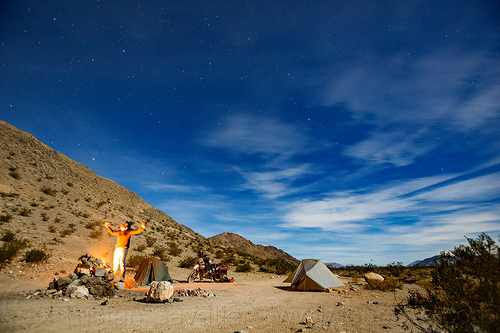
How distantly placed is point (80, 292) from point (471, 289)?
11899mm

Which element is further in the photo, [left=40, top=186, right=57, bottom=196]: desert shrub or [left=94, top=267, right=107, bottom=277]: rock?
[left=40, top=186, right=57, bottom=196]: desert shrub

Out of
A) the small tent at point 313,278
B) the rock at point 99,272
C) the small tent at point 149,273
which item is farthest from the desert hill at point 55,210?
the small tent at point 313,278

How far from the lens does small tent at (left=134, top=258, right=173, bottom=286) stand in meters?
13.7

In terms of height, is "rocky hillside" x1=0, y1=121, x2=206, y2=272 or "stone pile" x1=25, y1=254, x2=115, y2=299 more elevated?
"rocky hillside" x1=0, y1=121, x2=206, y2=272

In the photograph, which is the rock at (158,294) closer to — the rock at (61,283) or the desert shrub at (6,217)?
the rock at (61,283)

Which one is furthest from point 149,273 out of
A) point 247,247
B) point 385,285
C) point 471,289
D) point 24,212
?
point 247,247

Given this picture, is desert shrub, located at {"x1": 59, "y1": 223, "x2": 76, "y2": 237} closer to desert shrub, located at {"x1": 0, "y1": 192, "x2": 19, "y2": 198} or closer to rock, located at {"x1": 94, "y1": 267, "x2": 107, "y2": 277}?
desert shrub, located at {"x1": 0, "y1": 192, "x2": 19, "y2": 198}

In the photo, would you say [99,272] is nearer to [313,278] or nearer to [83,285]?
[83,285]

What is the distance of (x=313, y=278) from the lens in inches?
566

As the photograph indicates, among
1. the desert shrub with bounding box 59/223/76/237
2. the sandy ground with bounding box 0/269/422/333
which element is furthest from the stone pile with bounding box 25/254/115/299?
the desert shrub with bounding box 59/223/76/237

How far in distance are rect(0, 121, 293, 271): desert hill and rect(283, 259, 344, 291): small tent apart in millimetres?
11865

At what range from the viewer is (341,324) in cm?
671

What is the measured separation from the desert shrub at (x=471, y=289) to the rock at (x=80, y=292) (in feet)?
34.1

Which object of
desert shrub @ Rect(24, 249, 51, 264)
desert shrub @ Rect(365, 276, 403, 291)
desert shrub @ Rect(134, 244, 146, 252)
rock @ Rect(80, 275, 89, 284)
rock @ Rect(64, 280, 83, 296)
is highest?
desert shrub @ Rect(134, 244, 146, 252)
